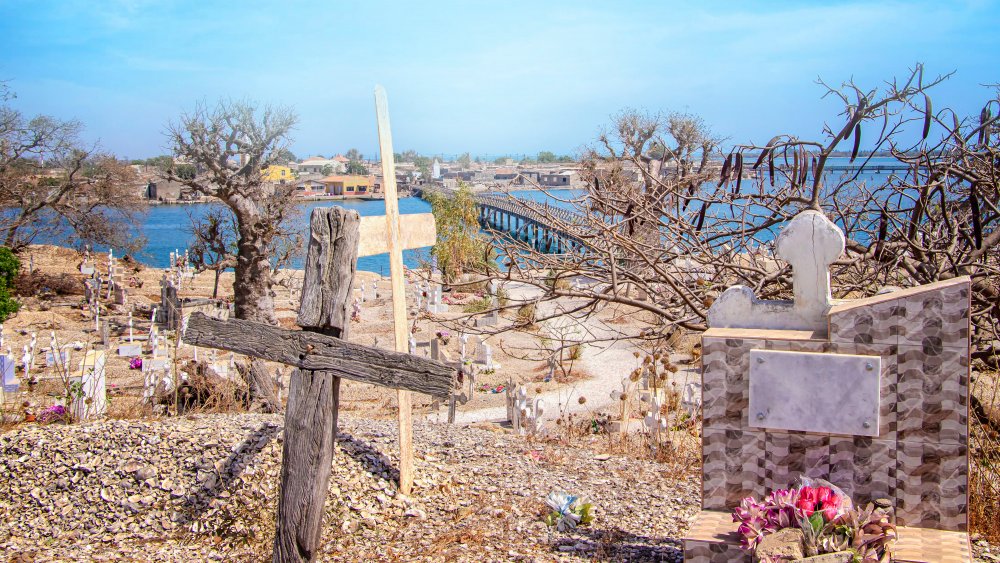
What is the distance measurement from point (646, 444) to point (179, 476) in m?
3.77

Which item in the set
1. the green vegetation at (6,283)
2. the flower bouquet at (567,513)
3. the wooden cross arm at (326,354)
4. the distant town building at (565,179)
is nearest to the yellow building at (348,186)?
the distant town building at (565,179)

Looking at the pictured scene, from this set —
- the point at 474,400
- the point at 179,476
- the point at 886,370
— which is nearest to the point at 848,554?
the point at 886,370

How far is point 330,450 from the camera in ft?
13.0

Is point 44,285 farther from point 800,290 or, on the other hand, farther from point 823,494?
point 823,494

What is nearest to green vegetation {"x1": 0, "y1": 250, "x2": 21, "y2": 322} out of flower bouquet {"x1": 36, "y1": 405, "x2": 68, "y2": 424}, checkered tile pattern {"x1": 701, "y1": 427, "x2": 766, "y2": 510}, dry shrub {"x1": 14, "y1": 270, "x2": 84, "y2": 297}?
dry shrub {"x1": 14, "y1": 270, "x2": 84, "y2": 297}

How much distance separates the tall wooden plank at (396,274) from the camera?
4.88 meters

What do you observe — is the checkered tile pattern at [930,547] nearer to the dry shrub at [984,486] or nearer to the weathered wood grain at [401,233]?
the dry shrub at [984,486]

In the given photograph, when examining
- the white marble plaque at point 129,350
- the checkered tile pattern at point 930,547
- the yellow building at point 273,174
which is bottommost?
the white marble plaque at point 129,350

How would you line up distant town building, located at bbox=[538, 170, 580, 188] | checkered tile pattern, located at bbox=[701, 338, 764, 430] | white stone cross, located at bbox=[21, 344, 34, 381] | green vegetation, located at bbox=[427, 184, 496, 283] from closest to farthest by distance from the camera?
checkered tile pattern, located at bbox=[701, 338, 764, 430] < distant town building, located at bbox=[538, 170, 580, 188] < white stone cross, located at bbox=[21, 344, 34, 381] < green vegetation, located at bbox=[427, 184, 496, 283]

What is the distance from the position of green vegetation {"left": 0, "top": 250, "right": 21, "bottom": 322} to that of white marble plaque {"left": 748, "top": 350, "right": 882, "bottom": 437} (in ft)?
61.8

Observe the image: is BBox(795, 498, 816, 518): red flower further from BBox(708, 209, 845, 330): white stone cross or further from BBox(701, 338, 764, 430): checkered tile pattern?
BBox(708, 209, 845, 330): white stone cross

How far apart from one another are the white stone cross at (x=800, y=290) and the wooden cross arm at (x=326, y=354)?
1.39 meters

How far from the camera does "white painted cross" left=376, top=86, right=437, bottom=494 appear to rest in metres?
4.83

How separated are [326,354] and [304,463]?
554 mm
